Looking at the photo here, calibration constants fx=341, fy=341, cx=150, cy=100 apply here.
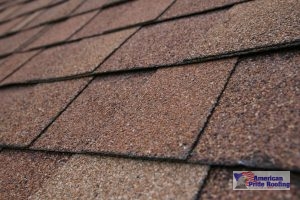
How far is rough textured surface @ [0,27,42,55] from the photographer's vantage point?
2.82 m

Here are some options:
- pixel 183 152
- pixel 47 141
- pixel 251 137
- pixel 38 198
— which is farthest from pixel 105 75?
pixel 251 137

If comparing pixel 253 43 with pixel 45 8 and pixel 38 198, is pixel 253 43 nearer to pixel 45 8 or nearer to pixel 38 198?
pixel 38 198

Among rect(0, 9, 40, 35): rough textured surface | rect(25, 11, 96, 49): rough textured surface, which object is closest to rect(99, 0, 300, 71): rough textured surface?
rect(25, 11, 96, 49): rough textured surface

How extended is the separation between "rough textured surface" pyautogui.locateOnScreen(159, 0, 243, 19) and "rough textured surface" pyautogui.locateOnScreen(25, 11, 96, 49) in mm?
813

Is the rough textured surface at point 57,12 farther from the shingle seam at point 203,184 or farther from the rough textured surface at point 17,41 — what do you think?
the shingle seam at point 203,184

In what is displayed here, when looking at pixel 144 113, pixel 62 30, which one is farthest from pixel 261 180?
pixel 62 30

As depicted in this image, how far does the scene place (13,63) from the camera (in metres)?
2.50

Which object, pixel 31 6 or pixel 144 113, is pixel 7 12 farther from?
pixel 144 113

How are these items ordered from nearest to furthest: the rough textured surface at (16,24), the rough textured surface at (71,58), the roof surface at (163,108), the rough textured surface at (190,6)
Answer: the roof surface at (163,108), the rough textured surface at (190,6), the rough textured surface at (71,58), the rough textured surface at (16,24)

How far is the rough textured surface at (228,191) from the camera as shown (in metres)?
0.74

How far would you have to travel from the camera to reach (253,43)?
3.98ft

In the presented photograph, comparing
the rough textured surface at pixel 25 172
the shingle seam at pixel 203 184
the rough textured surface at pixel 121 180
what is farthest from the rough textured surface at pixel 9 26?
the shingle seam at pixel 203 184

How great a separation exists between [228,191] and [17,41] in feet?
8.58

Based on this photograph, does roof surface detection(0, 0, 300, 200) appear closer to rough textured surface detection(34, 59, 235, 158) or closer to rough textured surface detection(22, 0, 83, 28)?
rough textured surface detection(34, 59, 235, 158)
